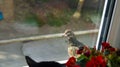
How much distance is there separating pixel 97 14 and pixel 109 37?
12cm

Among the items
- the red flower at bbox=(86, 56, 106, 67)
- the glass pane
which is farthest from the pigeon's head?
the red flower at bbox=(86, 56, 106, 67)

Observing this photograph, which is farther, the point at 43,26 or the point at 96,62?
the point at 43,26

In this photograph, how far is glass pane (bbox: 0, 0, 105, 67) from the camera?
1.07 m

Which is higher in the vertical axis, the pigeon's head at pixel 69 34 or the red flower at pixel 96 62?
the pigeon's head at pixel 69 34

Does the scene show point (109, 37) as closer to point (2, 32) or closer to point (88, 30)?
point (88, 30)

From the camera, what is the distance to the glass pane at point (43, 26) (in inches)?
42.0

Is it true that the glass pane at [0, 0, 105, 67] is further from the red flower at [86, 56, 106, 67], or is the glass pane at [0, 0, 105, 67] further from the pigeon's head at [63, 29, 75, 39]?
→ the red flower at [86, 56, 106, 67]

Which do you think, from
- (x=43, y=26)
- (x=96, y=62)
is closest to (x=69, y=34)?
(x=43, y=26)

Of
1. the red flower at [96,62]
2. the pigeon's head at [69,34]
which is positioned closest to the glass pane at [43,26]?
the pigeon's head at [69,34]

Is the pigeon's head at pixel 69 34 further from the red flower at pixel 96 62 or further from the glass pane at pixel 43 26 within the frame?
the red flower at pixel 96 62

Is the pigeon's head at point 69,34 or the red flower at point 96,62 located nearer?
the red flower at point 96,62

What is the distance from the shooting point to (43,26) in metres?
1.14

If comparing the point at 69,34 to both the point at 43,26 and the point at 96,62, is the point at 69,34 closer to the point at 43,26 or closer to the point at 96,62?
the point at 43,26

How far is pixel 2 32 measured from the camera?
41.9 inches
